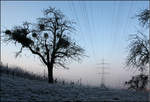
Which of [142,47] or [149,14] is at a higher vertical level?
[149,14]

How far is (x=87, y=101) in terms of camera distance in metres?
14.5

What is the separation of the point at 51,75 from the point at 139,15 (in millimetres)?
14126

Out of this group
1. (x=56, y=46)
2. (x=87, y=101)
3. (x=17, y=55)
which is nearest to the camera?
(x=87, y=101)

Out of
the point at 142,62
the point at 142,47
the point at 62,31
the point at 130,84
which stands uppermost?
the point at 62,31

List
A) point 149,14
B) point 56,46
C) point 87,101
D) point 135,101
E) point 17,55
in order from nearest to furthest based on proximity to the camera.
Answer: point 87,101, point 135,101, point 149,14, point 56,46, point 17,55

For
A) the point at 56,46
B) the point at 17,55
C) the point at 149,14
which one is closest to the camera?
the point at 149,14

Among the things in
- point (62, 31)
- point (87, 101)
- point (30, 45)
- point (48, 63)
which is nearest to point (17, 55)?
point (30, 45)

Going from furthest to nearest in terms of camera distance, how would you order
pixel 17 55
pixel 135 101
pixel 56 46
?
pixel 17 55 < pixel 56 46 < pixel 135 101

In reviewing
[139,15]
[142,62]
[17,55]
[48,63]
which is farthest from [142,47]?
[17,55]

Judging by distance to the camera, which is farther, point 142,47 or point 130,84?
point 130,84

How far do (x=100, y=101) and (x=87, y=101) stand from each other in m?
0.90

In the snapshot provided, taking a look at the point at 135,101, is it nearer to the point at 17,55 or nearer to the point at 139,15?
the point at 139,15

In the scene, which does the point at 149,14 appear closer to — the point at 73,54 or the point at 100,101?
the point at 73,54

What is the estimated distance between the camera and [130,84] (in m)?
34.8
